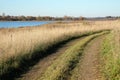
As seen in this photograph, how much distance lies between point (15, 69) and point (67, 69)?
87.1 inches

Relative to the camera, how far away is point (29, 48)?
14.7 metres

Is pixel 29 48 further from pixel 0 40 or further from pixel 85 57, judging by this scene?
pixel 85 57

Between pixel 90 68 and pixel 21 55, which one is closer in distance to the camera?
pixel 90 68

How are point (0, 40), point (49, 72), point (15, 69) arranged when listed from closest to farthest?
point (49, 72) → point (15, 69) → point (0, 40)

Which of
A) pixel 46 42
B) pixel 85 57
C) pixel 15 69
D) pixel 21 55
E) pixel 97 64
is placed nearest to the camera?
pixel 15 69

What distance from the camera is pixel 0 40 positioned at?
612 inches

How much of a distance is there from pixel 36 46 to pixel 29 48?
1462mm

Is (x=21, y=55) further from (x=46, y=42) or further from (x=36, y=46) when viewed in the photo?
(x=46, y=42)

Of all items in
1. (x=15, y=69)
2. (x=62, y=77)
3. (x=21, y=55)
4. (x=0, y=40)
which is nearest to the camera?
(x=62, y=77)

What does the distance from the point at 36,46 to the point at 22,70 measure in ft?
16.5

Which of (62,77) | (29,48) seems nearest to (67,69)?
(62,77)

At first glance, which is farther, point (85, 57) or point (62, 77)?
point (85, 57)

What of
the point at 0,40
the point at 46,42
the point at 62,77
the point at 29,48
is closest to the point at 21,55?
the point at 29,48

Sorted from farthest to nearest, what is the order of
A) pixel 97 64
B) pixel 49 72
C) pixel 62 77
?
pixel 97 64
pixel 49 72
pixel 62 77
